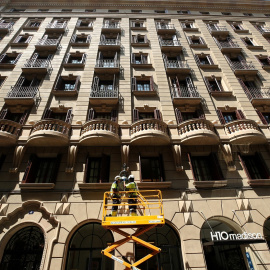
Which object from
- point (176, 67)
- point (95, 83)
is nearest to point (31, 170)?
point (95, 83)

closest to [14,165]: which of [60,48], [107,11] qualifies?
[60,48]

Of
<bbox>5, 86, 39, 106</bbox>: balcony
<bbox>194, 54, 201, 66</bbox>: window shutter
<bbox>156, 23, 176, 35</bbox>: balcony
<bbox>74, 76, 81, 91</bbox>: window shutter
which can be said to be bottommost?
<bbox>5, 86, 39, 106</bbox>: balcony

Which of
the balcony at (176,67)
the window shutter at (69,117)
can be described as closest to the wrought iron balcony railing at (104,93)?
the window shutter at (69,117)

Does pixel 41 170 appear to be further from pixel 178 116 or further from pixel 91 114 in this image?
pixel 178 116

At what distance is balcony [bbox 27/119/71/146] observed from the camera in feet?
36.1

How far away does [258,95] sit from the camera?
15.4 meters

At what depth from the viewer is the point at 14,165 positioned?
10.7 meters

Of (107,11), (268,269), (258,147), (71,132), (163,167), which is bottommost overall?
(268,269)

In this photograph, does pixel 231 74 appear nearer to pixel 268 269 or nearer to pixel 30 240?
pixel 268 269

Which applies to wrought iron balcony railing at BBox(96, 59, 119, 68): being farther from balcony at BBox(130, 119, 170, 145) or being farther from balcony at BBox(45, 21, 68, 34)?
balcony at BBox(45, 21, 68, 34)

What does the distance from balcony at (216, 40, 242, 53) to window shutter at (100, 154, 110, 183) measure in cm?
1715

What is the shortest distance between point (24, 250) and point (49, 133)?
20.4 ft

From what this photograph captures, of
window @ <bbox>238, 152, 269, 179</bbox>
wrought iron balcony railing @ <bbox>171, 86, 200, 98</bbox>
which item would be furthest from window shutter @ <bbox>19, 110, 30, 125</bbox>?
window @ <bbox>238, 152, 269, 179</bbox>

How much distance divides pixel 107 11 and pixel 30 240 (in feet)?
93.1
